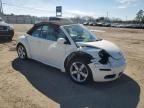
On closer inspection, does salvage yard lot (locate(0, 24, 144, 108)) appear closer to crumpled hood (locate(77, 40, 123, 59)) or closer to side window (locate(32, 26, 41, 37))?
crumpled hood (locate(77, 40, 123, 59))

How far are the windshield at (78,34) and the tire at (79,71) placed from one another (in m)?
0.74

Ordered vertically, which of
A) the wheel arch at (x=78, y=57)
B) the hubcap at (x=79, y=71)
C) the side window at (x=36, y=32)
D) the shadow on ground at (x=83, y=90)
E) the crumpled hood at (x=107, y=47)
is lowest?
the shadow on ground at (x=83, y=90)

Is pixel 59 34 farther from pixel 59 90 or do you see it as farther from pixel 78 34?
pixel 59 90

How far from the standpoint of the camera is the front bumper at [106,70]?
18.5 ft

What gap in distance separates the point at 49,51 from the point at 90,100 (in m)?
2.42

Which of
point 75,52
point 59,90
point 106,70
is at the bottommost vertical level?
point 59,90

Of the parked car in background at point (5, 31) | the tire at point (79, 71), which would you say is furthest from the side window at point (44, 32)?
the parked car in background at point (5, 31)

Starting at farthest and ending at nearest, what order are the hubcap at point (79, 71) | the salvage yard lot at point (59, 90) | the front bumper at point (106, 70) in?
the hubcap at point (79, 71) < the front bumper at point (106, 70) < the salvage yard lot at point (59, 90)

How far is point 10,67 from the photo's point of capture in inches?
297

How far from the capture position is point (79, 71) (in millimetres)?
6012

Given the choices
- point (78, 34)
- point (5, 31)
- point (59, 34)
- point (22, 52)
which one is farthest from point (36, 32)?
point (5, 31)

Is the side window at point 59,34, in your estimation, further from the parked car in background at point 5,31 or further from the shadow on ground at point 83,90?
the parked car in background at point 5,31

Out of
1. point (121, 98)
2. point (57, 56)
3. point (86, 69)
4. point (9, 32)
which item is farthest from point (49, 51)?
Answer: point (9, 32)

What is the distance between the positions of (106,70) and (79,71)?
0.76 metres
